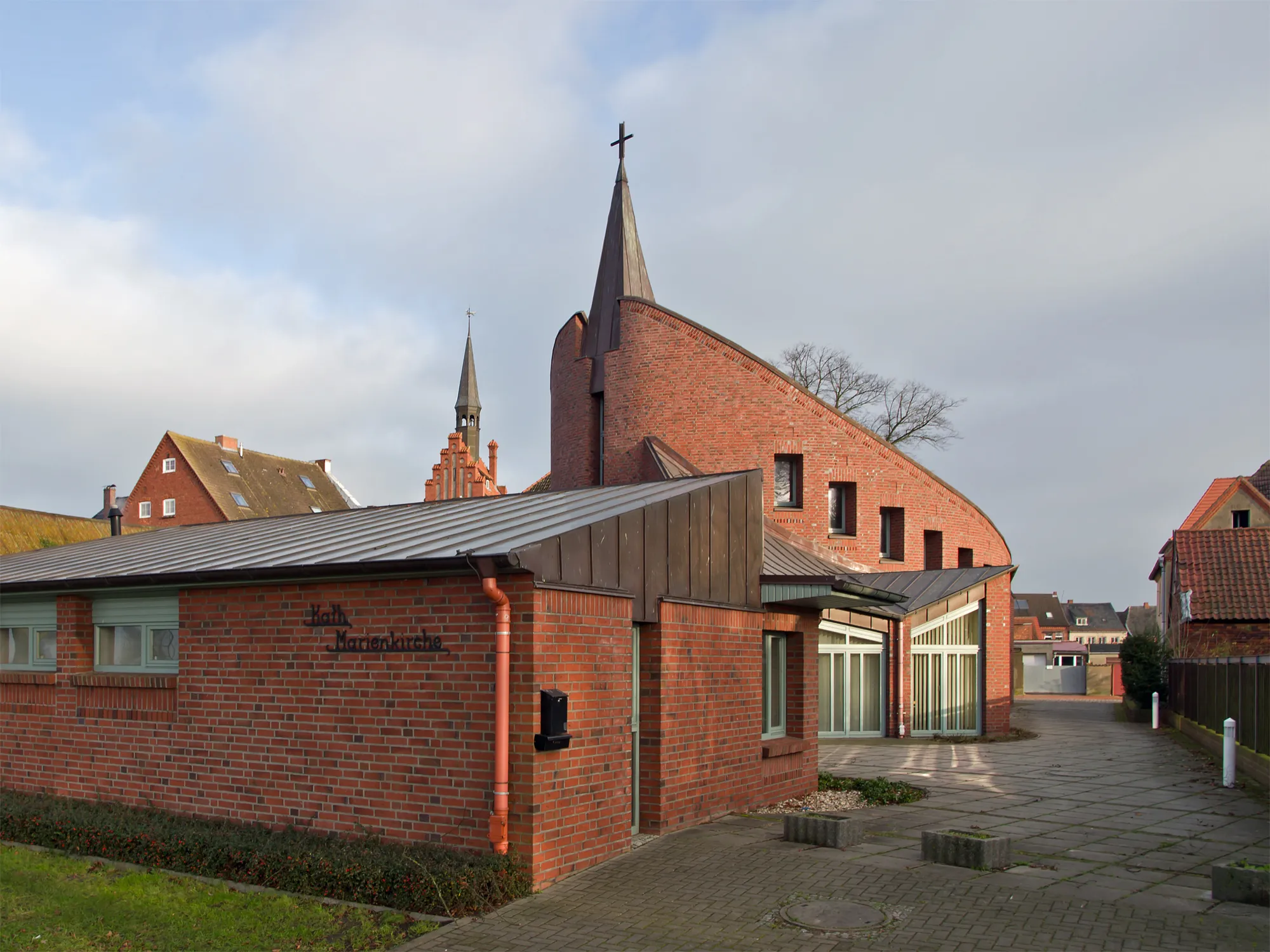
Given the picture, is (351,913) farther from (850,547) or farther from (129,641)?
(850,547)

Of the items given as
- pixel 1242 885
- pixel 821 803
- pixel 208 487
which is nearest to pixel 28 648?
pixel 821 803

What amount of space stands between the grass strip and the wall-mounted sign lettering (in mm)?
2003

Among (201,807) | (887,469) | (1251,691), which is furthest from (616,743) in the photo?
(887,469)

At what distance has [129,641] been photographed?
1138cm

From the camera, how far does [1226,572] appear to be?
1309 inches

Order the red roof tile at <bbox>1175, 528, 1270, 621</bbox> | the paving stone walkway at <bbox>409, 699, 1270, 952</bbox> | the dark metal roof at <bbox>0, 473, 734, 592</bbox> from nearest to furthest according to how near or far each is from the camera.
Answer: the paving stone walkway at <bbox>409, 699, 1270, 952</bbox> → the dark metal roof at <bbox>0, 473, 734, 592</bbox> → the red roof tile at <bbox>1175, 528, 1270, 621</bbox>

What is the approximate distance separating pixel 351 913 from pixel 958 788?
935cm

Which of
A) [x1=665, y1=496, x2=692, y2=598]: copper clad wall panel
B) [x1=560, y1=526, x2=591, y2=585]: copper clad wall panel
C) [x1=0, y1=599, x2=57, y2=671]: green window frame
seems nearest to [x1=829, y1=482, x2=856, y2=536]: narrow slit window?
[x1=665, y1=496, x2=692, y2=598]: copper clad wall panel

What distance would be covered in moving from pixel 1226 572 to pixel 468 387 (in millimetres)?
54186

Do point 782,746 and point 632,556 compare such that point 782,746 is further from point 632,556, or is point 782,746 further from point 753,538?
point 632,556

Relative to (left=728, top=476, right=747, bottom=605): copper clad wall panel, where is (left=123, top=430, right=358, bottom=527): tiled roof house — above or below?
above

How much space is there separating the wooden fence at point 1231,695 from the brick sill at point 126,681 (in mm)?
14068

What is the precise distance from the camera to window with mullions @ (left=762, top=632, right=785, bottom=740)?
1288 cm

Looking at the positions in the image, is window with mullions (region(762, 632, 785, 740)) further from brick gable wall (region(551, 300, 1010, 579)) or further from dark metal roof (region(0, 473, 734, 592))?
brick gable wall (region(551, 300, 1010, 579))
